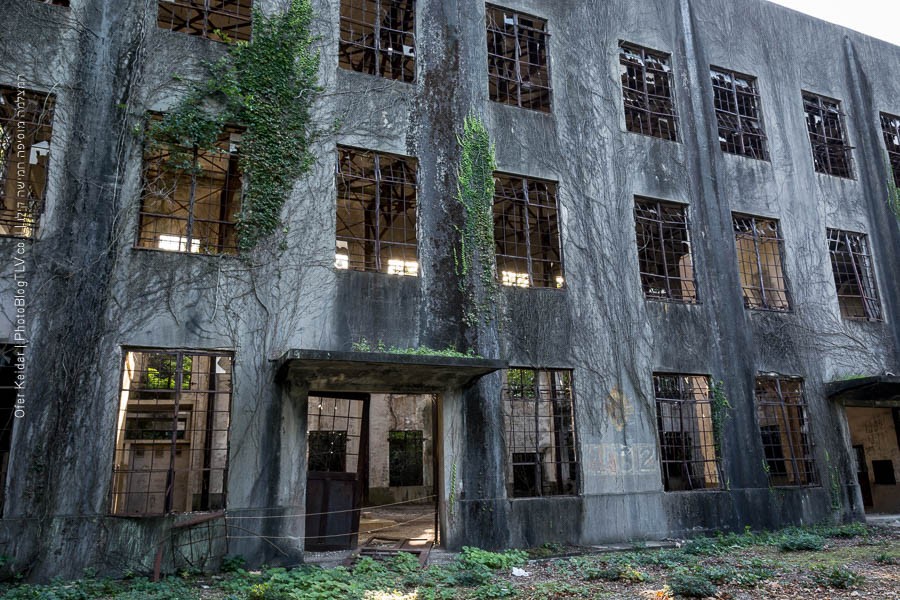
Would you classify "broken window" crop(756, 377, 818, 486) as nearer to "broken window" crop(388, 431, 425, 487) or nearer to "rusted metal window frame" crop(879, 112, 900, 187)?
"rusted metal window frame" crop(879, 112, 900, 187)

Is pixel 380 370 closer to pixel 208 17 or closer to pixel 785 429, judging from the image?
pixel 208 17

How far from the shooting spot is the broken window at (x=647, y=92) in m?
13.6

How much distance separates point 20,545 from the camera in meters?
7.79

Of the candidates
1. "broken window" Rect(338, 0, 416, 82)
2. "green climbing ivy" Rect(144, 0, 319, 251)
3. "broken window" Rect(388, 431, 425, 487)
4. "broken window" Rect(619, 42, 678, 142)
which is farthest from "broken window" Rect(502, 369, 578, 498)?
"broken window" Rect(388, 431, 425, 487)

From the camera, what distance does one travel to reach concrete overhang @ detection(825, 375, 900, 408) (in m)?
12.7

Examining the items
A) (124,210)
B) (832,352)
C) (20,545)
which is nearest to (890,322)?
(832,352)

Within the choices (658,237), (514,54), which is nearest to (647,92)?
(514,54)

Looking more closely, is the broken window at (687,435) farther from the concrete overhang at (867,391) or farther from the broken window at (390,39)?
the broken window at (390,39)

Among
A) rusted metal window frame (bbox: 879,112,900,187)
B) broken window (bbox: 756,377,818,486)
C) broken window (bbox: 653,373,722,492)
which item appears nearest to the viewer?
broken window (bbox: 653,373,722,492)

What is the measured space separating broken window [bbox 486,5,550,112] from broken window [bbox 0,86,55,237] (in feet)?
24.1

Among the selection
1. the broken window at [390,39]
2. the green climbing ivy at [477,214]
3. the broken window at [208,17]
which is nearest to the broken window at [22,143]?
the broken window at [208,17]

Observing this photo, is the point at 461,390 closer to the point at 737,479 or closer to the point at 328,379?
the point at 328,379

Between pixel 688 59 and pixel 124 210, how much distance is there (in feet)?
38.2

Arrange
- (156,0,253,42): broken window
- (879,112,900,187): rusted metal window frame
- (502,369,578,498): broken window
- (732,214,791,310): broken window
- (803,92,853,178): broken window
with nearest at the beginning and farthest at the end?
(156,0,253,42): broken window, (502,369,578,498): broken window, (732,214,791,310): broken window, (803,92,853,178): broken window, (879,112,900,187): rusted metal window frame
